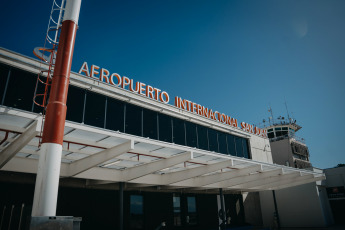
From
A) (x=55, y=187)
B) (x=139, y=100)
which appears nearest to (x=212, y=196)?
(x=139, y=100)

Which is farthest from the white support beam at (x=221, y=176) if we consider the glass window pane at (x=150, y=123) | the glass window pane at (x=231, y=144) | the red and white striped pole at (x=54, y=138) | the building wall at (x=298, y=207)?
the red and white striped pole at (x=54, y=138)

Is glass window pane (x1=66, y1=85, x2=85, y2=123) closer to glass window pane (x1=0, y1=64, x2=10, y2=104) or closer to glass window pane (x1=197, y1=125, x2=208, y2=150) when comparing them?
glass window pane (x1=0, y1=64, x2=10, y2=104)

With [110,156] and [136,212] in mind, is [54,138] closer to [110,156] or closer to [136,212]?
[110,156]

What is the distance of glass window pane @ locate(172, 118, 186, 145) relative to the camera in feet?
76.8

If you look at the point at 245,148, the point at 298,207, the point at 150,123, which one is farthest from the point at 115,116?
the point at 298,207

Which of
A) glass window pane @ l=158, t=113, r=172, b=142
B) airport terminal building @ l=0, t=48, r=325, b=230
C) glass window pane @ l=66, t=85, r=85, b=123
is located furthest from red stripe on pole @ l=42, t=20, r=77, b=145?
glass window pane @ l=158, t=113, r=172, b=142

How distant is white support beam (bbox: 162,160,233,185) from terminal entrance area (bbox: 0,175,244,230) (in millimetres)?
4146

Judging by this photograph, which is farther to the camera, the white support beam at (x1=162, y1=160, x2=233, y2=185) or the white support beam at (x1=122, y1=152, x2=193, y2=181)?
the white support beam at (x1=162, y1=160, x2=233, y2=185)

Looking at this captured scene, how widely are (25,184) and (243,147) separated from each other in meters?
23.7

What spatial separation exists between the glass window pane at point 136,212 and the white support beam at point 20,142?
1211 cm

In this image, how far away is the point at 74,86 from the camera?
56.0 feet

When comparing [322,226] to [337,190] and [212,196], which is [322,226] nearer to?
[337,190]

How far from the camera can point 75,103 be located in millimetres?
16750

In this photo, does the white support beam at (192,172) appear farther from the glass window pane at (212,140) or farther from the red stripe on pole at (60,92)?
the red stripe on pole at (60,92)
